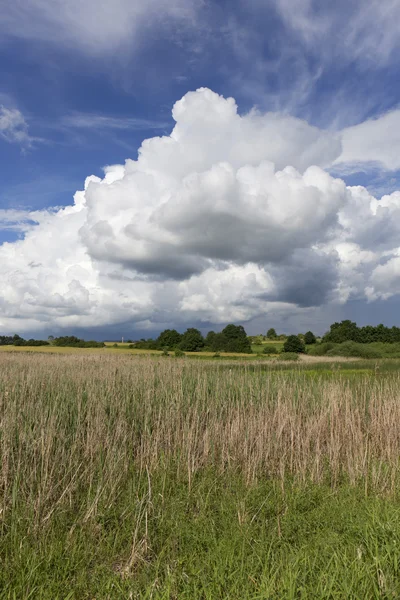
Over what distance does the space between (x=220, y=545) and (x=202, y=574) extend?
37 cm

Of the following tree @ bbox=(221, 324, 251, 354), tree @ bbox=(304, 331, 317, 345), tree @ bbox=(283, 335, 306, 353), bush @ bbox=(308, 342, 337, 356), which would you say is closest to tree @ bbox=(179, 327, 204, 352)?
tree @ bbox=(221, 324, 251, 354)

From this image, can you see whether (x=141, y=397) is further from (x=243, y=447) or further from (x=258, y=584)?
(x=258, y=584)

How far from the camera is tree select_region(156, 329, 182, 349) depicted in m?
50.1

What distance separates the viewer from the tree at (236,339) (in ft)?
169

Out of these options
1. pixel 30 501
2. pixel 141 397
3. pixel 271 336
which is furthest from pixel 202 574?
pixel 271 336

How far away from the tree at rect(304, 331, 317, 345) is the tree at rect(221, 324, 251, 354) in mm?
14672

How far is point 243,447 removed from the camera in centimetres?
602

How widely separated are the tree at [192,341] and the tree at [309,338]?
23247mm

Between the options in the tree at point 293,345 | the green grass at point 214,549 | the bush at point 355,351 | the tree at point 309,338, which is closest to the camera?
the green grass at point 214,549

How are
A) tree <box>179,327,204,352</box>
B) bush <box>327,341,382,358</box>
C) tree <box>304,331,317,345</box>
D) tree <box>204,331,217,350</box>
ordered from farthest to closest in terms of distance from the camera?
tree <box>304,331,317,345</box>
tree <box>204,331,217,350</box>
tree <box>179,327,204,352</box>
bush <box>327,341,382,358</box>

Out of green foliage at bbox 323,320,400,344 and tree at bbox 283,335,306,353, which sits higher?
green foliage at bbox 323,320,400,344

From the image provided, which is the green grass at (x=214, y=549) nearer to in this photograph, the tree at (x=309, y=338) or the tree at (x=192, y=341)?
the tree at (x=192, y=341)

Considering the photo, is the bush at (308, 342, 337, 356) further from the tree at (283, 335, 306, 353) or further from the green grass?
the green grass

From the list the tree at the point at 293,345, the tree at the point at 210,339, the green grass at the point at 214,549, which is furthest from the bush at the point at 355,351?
the green grass at the point at 214,549
